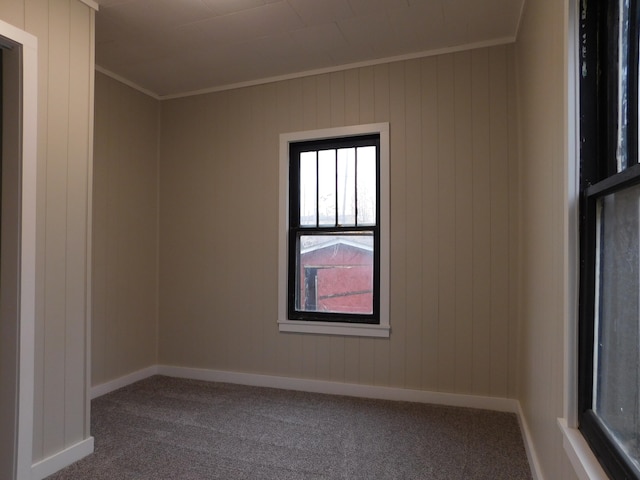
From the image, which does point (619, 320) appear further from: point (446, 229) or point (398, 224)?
point (398, 224)

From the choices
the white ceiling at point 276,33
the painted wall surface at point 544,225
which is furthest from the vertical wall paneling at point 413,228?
the painted wall surface at point 544,225

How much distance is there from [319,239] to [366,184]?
600 mm

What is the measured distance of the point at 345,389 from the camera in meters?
3.35

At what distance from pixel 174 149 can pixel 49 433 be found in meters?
2.56

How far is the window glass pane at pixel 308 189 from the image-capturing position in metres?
3.57

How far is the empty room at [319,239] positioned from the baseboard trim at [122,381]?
0.7 inches

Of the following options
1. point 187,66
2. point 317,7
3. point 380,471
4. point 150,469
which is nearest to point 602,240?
point 380,471

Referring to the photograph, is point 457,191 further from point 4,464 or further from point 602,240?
point 4,464

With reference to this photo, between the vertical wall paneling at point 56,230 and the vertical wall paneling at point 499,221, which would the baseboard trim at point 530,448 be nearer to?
the vertical wall paneling at point 499,221

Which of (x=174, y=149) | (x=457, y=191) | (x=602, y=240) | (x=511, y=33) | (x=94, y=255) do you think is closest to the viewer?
(x=602, y=240)

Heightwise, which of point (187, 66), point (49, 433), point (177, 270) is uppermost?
point (187, 66)

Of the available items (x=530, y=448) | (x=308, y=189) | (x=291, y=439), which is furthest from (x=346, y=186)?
(x=530, y=448)

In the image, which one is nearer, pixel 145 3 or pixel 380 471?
pixel 380 471

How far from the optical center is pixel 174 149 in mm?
3961
